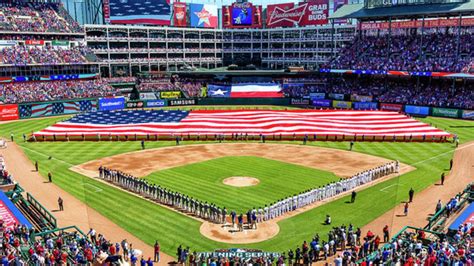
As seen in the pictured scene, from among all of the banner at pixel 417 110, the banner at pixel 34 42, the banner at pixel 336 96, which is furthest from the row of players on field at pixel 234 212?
the banner at pixel 34 42

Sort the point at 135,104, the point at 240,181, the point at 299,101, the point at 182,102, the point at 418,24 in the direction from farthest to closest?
1. the point at 182,102
2. the point at 299,101
3. the point at 135,104
4. the point at 418,24
5. the point at 240,181

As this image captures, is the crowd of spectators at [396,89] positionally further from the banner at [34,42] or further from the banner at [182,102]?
the banner at [34,42]

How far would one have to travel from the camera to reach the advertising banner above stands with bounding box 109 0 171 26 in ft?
303

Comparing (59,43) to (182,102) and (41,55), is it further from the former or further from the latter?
(182,102)

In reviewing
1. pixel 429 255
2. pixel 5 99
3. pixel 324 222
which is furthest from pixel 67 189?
pixel 5 99

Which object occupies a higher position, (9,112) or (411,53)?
(411,53)

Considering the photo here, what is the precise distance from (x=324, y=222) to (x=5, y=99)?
58499 millimetres

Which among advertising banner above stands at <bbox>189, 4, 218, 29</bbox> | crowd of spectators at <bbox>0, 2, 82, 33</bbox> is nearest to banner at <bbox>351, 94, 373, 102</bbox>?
advertising banner above stands at <bbox>189, 4, 218, 29</bbox>

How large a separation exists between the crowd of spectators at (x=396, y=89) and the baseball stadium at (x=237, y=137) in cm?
33

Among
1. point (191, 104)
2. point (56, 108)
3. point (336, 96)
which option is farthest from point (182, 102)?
point (336, 96)

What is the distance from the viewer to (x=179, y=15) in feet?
334

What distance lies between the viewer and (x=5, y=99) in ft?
219

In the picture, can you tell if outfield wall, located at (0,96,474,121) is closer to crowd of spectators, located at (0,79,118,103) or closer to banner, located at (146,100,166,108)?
banner, located at (146,100,166,108)

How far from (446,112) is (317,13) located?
134 feet
